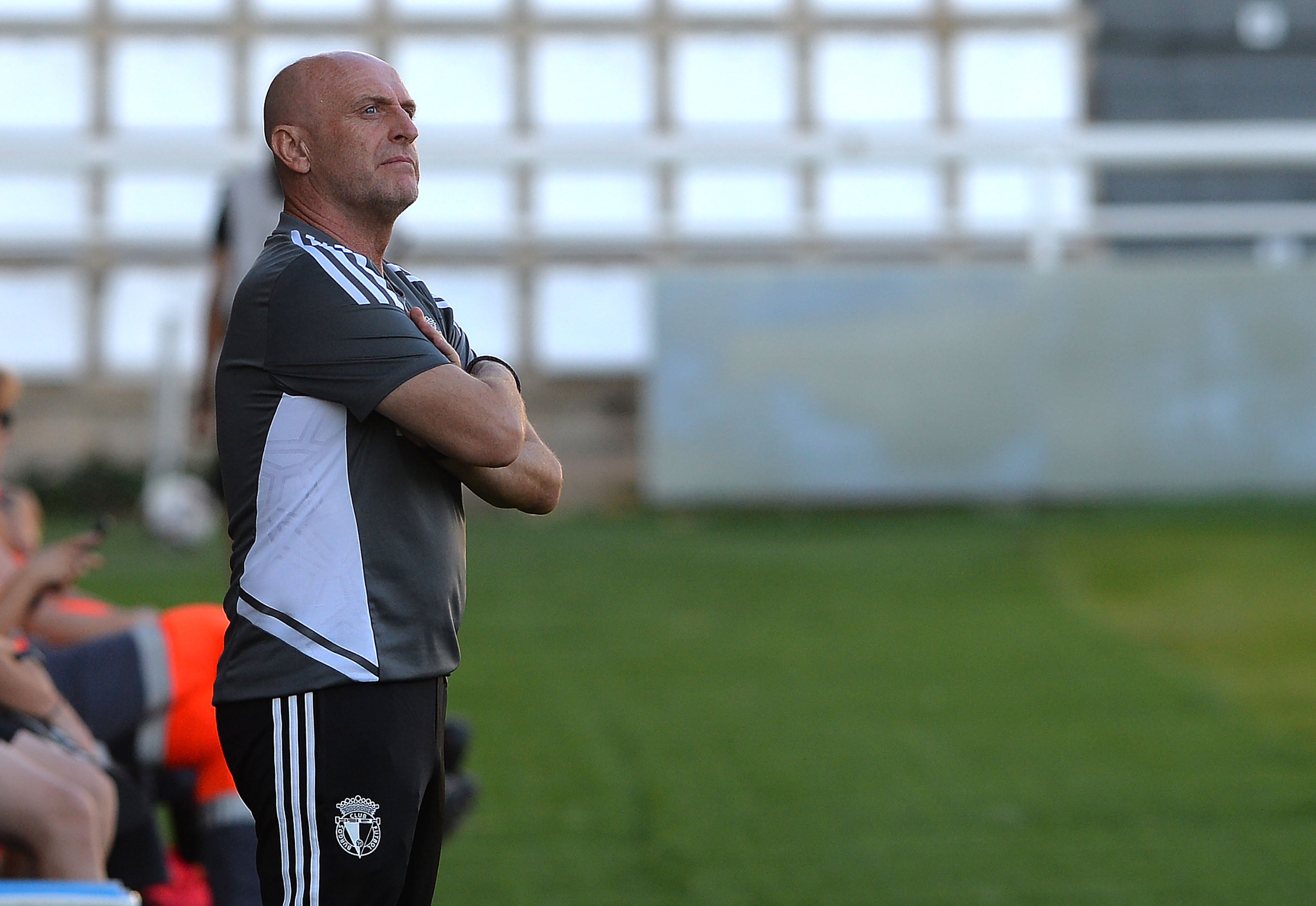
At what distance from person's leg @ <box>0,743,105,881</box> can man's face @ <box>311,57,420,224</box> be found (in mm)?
1167

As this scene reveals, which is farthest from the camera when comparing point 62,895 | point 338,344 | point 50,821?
point 50,821

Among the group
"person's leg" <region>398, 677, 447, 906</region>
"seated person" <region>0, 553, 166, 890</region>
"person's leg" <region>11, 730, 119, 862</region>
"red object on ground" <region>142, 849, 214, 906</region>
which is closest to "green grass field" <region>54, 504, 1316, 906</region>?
"red object on ground" <region>142, 849, 214, 906</region>

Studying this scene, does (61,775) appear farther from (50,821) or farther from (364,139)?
(364,139)

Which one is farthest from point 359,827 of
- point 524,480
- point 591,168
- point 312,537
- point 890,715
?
point 591,168

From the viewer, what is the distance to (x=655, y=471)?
10.4 m

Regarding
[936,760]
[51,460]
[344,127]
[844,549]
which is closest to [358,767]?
[344,127]

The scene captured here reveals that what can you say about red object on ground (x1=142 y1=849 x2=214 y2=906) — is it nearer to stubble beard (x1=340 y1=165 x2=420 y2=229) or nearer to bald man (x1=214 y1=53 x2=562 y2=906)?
bald man (x1=214 y1=53 x2=562 y2=906)

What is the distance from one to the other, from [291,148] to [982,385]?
8776 millimetres

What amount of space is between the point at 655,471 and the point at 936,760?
5.67 m

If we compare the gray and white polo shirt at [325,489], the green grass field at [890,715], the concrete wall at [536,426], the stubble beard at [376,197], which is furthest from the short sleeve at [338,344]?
the concrete wall at [536,426]

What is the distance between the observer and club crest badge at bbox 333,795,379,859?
5.93 ft

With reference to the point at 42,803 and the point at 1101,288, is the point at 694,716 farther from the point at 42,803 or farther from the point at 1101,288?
the point at 1101,288

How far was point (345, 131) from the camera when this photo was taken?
72.5 inches

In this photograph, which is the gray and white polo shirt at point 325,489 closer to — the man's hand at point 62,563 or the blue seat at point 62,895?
the blue seat at point 62,895
